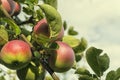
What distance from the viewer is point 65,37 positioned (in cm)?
220

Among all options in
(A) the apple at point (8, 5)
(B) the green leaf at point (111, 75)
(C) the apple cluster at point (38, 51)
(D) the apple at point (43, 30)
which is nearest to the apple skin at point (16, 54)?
(C) the apple cluster at point (38, 51)

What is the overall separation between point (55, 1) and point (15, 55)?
0.39 m

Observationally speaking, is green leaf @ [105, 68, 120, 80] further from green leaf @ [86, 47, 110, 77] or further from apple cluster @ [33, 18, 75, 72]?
apple cluster @ [33, 18, 75, 72]

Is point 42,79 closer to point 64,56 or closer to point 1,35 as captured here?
point 64,56

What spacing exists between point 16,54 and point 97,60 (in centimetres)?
45

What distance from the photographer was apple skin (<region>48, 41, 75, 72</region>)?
1.95 m

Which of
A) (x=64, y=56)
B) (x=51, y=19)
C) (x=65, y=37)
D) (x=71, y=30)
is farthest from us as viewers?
(x=71, y=30)

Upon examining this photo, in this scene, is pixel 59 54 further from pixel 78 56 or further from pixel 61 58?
pixel 78 56

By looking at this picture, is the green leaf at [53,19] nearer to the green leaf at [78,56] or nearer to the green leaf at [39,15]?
the green leaf at [39,15]

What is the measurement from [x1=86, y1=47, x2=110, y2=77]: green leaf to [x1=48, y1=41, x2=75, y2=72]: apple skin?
10cm

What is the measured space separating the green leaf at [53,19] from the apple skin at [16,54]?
0.52ft

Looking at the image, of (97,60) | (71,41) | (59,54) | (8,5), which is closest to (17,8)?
(8,5)

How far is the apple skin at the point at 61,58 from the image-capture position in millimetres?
1950

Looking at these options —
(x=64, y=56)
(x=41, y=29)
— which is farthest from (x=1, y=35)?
(x=64, y=56)
